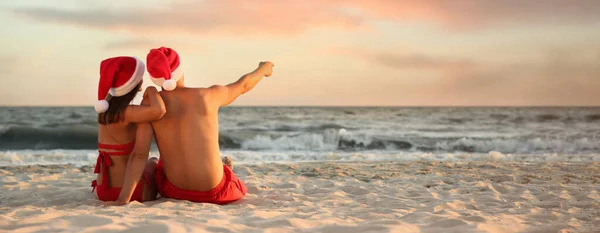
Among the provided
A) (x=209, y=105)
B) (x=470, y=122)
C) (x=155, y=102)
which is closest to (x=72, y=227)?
(x=155, y=102)

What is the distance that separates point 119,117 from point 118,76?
313mm

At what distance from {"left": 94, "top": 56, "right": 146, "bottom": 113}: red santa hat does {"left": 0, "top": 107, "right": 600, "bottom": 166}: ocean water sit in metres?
6.80

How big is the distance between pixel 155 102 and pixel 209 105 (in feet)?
1.43

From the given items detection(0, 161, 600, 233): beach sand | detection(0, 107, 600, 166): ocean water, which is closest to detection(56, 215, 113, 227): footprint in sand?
detection(0, 161, 600, 233): beach sand

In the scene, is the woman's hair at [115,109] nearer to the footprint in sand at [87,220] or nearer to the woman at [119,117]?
the woman at [119,117]

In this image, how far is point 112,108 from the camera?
430 cm

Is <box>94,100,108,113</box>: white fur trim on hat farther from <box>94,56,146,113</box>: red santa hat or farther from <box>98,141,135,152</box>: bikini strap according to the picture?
<box>98,141,135,152</box>: bikini strap

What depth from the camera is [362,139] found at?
19781mm

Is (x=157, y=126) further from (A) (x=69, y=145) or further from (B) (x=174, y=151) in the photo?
(A) (x=69, y=145)

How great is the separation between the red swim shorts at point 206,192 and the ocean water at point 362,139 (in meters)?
6.34

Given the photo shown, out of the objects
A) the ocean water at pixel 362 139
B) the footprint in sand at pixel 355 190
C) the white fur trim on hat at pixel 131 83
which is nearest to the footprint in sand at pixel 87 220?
the white fur trim on hat at pixel 131 83

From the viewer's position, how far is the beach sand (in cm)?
367

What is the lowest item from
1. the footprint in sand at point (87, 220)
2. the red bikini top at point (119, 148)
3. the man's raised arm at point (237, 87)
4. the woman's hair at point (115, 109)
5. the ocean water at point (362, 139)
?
the ocean water at point (362, 139)

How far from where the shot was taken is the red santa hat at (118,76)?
4.27 meters
